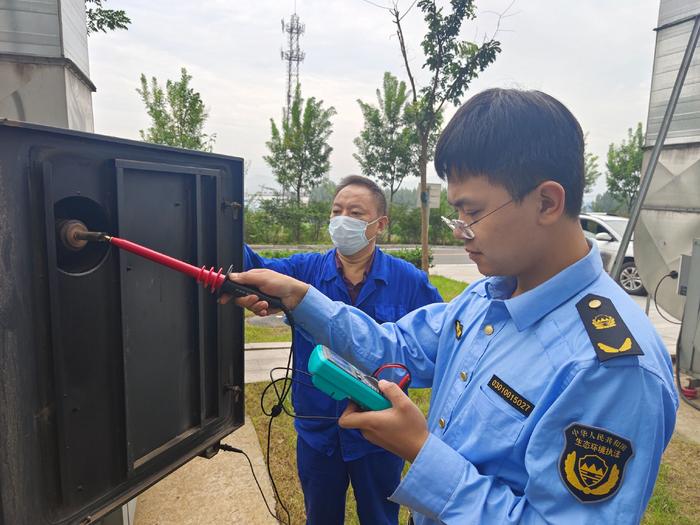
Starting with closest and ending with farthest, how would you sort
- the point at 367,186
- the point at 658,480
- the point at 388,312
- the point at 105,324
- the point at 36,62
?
1. the point at 105,324
2. the point at 36,62
3. the point at 388,312
4. the point at 367,186
5. the point at 658,480

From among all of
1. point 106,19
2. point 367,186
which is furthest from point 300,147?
point 367,186

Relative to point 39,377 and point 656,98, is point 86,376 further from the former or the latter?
point 656,98

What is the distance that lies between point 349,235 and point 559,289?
1411 mm

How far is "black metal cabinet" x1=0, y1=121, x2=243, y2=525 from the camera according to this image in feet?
2.87

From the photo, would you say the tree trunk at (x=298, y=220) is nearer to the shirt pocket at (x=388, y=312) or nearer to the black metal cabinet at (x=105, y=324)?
the shirt pocket at (x=388, y=312)

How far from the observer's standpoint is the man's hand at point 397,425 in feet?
3.21

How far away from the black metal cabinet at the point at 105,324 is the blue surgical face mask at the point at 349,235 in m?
0.95

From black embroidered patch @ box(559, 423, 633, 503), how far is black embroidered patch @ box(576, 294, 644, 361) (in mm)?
136

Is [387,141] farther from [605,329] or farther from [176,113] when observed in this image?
[605,329]

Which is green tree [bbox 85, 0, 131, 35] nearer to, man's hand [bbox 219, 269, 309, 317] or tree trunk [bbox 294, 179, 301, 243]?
man's hand [bbox 219, 269, 309, 317]

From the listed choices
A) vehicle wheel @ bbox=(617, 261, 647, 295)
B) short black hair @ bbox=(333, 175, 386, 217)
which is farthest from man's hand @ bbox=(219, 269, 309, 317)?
vehicle wheel @ bbox=(617, 261, 647, 295)

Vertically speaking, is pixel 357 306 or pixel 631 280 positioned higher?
pixel 357 306

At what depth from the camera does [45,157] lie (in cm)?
88

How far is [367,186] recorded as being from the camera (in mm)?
2463
